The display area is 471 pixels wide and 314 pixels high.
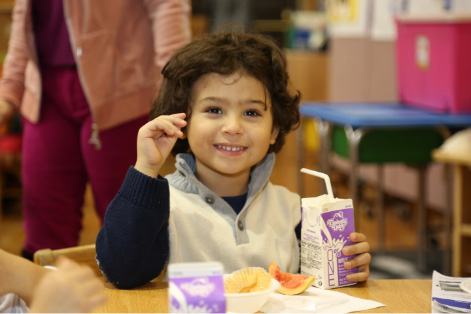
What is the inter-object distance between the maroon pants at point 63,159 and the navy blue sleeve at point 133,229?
2.22 ft

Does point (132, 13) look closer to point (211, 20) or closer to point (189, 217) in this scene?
point (189, 217)

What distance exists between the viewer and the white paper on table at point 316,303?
3.53 feet

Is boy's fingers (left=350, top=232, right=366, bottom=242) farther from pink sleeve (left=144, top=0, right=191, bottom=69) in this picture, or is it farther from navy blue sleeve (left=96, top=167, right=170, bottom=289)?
pink sleeve (left=144, top=0, right=191, bottom=69)

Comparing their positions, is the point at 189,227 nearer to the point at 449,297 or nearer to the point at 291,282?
the point at 291,282

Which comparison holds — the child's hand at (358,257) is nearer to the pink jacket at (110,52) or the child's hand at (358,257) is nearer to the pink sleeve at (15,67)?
the pink jacket at (110,52)

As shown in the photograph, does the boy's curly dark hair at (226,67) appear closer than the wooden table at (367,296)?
No

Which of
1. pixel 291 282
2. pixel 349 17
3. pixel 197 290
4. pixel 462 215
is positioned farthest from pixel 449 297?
pixel 349 17

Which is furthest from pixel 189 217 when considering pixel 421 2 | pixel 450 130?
pixel 421 2

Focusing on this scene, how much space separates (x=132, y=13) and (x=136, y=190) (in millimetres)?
898

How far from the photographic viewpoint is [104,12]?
1.96m

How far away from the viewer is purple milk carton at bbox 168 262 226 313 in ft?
2.85

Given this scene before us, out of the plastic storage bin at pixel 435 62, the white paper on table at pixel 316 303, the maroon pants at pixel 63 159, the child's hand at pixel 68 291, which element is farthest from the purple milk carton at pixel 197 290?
the plastic storage bin at pixel 435 62

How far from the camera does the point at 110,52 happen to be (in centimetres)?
197

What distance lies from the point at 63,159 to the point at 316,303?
1.12m
